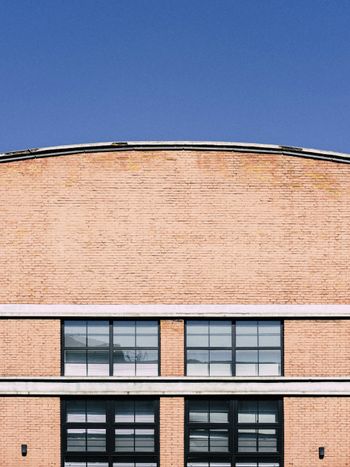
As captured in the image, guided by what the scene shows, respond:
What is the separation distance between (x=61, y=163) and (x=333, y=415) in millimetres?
10896

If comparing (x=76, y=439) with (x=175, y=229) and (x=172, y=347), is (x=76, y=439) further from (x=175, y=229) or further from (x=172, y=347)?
(x=175, y=229)

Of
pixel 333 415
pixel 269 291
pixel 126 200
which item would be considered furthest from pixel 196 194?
pixel 333 415

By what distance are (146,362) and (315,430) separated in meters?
5.25

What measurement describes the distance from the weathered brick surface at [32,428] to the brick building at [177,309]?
0.13 feet

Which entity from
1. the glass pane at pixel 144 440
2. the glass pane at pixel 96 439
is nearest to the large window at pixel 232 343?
the glass pane at pixel 144 440

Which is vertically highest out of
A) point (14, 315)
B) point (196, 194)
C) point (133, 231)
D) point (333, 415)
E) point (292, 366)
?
point (196, 194)

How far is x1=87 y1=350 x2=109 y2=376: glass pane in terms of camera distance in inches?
680

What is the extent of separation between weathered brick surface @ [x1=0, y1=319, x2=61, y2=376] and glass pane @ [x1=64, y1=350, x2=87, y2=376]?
28 centimetres

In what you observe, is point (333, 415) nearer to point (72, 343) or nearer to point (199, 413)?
point (199, 413)

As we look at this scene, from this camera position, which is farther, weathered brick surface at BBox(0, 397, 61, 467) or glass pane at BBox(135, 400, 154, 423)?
glass pane at BBox(135, 400, 154, 423)

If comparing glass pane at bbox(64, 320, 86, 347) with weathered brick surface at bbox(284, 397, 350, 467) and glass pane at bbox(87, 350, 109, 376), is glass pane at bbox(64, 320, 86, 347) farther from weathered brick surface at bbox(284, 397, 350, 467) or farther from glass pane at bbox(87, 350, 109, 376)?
weathered brick surface at bbox(284, 397, 350, 467)

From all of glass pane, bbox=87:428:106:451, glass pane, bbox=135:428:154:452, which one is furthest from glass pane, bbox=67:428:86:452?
glass pane, bbox=135:428:154:452

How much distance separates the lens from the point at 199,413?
17.1 metres

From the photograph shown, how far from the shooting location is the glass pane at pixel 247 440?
17.0 meters
